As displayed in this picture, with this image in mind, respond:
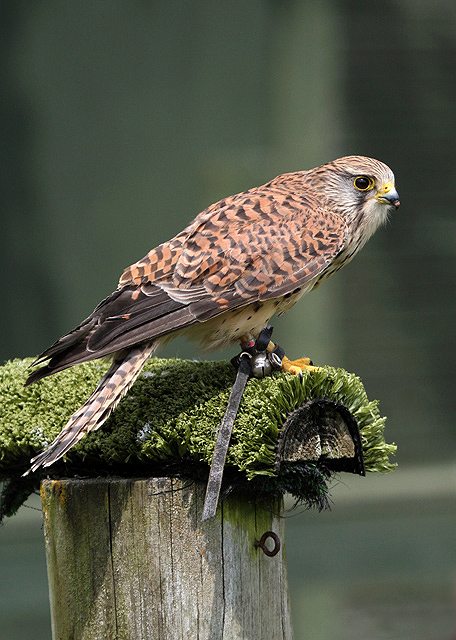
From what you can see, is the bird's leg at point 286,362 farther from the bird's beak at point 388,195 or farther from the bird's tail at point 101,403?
the bird's beak at point 388,195

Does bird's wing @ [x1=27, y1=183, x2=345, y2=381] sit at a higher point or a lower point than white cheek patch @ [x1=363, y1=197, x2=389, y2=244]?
lower

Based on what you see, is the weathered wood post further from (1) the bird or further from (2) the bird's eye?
(2) the bird's eye

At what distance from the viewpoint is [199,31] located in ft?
15.8

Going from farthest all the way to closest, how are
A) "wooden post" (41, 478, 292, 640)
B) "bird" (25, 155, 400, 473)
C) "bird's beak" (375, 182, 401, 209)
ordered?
"bird's beak" (375, 182, 401, 209)
"bird" (25, 155, 400, 473)
"wooden post" (41, 478, 292, 640)

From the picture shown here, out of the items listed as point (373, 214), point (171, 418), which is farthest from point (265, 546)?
point (373, 214)


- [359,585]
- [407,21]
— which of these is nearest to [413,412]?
[359,585]

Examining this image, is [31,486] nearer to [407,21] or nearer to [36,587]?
[36,587]

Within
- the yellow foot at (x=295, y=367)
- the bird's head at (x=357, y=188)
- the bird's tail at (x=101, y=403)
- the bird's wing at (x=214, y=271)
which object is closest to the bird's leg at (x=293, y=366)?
the yellow foot at (x=295, y=367)

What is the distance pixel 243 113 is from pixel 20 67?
1.31 meters

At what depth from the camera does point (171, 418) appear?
2295mm

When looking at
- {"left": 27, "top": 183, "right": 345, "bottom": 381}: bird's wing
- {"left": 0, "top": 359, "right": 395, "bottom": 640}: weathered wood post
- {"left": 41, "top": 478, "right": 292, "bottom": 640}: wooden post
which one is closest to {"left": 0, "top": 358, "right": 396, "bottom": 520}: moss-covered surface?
{"left": 0, "top": 359, "right": 395, "bottom": 640}: weathered wood post

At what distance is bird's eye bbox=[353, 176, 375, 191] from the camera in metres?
2.74

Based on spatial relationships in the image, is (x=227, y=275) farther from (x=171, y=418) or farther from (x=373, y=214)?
(x=373, y=214)

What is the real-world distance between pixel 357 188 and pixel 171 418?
3.34 feet
